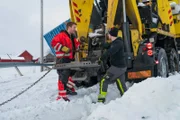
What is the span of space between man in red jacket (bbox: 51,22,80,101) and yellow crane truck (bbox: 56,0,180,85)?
0.28 meters

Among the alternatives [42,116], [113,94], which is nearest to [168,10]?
[113,94]

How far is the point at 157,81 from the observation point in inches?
190

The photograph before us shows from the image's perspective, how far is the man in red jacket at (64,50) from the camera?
6.31m

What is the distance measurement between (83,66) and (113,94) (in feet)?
3.31

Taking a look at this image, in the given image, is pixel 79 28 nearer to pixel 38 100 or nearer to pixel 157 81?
pixel 38 100

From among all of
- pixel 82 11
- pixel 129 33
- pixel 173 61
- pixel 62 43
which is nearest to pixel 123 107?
pixel 62 43

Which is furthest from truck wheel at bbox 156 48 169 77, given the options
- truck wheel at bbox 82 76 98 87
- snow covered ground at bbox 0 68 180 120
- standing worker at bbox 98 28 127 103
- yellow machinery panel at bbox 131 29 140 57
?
truck wheel at bbox 82 76 98 87

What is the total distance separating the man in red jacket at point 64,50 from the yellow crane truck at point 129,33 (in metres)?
0.28

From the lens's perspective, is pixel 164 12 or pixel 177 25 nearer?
pixel 164 12

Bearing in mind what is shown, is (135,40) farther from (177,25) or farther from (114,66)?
(177,25)

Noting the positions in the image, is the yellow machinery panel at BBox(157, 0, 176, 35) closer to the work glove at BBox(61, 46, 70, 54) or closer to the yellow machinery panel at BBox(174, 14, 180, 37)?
the yellow machinery panel at BBox(174, 14, 180, 37)

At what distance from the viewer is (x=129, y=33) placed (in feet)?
22.1

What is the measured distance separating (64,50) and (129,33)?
61.1 inches

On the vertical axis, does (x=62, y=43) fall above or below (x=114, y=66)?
above
